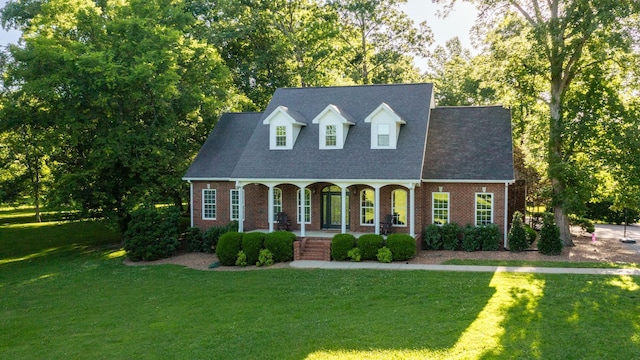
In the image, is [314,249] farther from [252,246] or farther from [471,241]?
[471,241]

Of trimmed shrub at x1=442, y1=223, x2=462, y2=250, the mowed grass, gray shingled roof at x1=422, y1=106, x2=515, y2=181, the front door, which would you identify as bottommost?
the mowed grass

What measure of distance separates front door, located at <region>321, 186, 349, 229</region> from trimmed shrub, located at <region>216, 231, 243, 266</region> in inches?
196

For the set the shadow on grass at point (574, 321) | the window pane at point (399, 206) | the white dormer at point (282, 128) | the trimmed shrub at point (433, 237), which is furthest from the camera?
the white dormer at point (282, 128)

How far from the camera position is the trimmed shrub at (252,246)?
2164 centimetres

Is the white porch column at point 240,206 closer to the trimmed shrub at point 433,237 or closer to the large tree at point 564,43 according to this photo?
the trimmed shrub at point 433,237

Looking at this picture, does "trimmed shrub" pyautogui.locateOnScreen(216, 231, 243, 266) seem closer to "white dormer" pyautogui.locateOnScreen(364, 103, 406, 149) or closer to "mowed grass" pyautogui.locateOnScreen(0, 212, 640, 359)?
"mowed grass" pyautogui.locateOnScreen(0, 212, 640, 359)

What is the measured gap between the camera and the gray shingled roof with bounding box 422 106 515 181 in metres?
23.3

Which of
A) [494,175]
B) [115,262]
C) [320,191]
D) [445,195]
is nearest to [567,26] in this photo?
[494,175]

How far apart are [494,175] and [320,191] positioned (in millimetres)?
7919

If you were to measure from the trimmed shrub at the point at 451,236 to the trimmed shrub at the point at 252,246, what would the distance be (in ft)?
25.9

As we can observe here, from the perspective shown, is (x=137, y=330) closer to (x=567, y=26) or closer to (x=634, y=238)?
(x=567, y=26)

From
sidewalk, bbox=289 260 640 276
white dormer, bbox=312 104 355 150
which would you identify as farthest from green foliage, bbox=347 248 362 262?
white dormer, bbox=312 104 355 150

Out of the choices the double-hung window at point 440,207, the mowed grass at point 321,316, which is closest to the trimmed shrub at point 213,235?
the mowed grass at point 321,316

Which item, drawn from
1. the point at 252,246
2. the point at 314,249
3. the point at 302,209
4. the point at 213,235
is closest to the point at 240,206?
the point at 213,235
